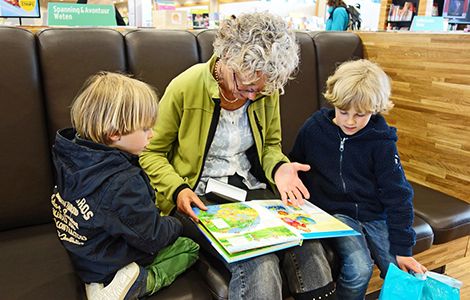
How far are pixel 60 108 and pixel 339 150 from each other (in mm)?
1084

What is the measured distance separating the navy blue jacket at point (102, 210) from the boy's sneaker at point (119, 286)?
19 mm

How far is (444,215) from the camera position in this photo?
1.64m

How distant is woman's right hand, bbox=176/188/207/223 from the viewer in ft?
3.99

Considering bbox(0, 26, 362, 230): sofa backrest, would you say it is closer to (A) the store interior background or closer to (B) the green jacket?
(B) the green jacket

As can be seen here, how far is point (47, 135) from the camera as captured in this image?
147cm

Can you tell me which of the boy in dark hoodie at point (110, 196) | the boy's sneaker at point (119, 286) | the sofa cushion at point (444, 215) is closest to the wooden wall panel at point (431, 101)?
the sofa cushion at point (444, 215)

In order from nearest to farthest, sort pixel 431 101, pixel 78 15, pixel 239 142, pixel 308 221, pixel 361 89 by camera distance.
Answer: pixel 308 221 < pixel 361 89 < pixel 239 142 < pixel 78 15 < pixel 431 101

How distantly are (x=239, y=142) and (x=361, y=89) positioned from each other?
0.49 m

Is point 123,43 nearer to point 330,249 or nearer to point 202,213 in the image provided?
point 202,213

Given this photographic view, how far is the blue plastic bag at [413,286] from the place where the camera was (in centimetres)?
118

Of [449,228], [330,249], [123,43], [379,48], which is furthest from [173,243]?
[379,48]

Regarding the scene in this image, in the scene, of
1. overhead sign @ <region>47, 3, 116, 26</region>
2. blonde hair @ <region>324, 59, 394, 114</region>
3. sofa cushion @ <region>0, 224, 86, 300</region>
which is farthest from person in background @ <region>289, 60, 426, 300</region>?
overhead sign @ <region>47, 3, 116, 26</region>

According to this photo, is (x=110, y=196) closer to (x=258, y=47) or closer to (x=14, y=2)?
(x=258, y=47)

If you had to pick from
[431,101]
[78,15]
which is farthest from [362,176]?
[78,15]
